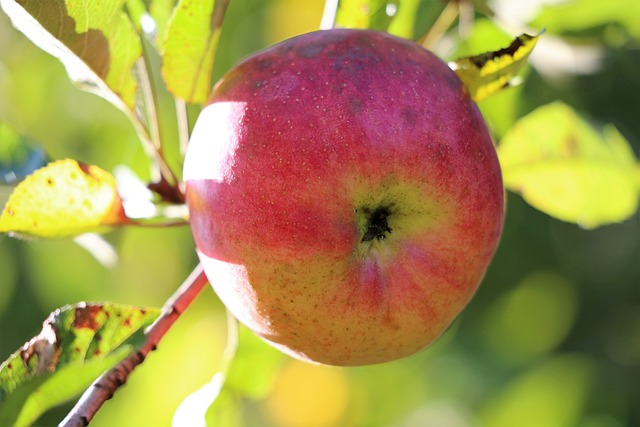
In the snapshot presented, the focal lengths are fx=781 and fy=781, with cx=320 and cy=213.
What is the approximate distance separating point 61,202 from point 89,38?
0.21m

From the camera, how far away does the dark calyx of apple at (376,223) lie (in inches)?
34.9

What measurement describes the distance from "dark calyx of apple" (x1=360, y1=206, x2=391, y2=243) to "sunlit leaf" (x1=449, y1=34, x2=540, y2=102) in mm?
214

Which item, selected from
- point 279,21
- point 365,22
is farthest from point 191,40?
point 279,21

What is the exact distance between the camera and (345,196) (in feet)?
2.75

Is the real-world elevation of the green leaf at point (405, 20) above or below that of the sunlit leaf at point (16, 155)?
above

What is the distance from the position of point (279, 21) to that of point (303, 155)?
1304 millimetres

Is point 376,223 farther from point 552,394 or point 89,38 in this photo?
point 552,394

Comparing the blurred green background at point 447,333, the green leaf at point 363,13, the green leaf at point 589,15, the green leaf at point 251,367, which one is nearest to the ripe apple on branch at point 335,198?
the green leaf at point 363,13

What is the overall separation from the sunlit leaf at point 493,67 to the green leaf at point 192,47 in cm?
32

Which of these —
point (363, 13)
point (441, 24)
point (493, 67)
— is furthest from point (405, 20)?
point (493, 67)

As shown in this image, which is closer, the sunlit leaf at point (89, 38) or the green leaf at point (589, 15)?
the sunlit leaf at point (89, 38)

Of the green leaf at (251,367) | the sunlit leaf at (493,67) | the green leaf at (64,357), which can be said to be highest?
the sunlit leaf at (493,67)

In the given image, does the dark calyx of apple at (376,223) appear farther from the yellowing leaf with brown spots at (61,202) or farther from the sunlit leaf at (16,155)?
the sunlit leaf at (16,155)

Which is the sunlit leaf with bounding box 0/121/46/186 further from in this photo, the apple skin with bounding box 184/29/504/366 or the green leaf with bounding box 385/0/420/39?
the green leaf with bounding box 385/0/420/39
